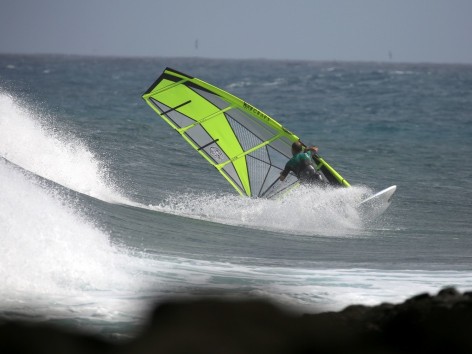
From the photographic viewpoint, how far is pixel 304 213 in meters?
12.9

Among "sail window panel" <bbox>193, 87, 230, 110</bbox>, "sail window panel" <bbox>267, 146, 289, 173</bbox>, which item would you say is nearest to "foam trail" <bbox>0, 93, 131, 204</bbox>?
"sail window panel" <bbox>193, 87, 230, 110</bbox>

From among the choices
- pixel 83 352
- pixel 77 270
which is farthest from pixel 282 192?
pixel 83 352

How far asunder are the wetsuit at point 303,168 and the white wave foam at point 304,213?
7.1 inches

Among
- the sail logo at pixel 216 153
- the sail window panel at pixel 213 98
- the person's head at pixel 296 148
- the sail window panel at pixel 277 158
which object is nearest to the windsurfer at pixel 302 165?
the person's head at pixel 296 148

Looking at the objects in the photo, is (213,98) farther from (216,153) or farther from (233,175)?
(233,175)

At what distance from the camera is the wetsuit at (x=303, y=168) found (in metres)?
12.6

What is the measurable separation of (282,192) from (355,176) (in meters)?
5.96

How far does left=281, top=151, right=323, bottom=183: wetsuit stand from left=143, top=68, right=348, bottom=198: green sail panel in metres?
0.22

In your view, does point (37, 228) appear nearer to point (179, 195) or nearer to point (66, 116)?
point (179, 195)

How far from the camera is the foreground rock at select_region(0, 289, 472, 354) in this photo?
10.8 ft

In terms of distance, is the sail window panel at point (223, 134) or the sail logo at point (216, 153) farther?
the sail logo at point (216, 153)

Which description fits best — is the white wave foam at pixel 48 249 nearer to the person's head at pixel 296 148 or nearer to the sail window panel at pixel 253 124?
the person's head at pixel 296 148

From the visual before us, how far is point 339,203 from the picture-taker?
506 inches

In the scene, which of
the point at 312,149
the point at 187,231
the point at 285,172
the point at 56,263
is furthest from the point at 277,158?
the point at 56,263
